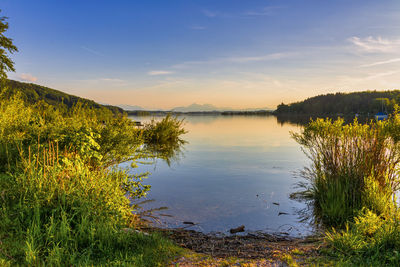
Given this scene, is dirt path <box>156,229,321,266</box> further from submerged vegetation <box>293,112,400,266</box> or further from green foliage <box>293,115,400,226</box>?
green foliage <box>293,115,400,226</box>

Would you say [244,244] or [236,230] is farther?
[236,230]

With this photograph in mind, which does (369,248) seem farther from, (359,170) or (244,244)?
(359,170)

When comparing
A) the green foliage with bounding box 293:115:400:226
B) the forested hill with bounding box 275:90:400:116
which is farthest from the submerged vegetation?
the forested hill with bounding box 275:90:400:116

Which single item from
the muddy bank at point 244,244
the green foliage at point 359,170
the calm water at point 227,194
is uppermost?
the green foliage at point 359,170

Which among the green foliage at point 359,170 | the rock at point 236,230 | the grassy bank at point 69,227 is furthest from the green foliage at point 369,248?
the grassy bank at point 69,227

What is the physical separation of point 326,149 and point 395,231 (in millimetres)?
3864

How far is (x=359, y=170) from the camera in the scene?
7.06 m

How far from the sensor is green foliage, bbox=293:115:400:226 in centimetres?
674

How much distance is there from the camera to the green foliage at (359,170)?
6742mm

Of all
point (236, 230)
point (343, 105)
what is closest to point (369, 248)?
point (236, 230)

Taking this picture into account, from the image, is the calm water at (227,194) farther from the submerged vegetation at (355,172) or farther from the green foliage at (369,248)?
the green foliage at (369,248)

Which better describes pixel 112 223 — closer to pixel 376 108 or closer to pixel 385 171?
pixel 385 171

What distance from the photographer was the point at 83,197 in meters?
5.22

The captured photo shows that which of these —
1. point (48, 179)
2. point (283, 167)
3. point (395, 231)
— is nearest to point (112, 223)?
point (48, 179)
